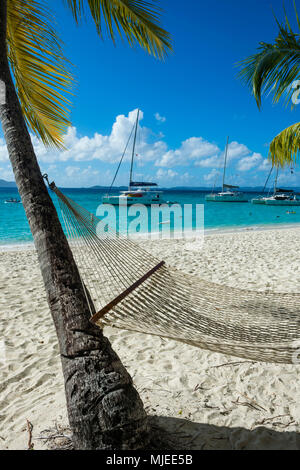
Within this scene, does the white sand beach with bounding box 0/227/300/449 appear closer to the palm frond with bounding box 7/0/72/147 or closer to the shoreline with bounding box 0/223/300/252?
the palm frond with bounding box 7/0/72/147

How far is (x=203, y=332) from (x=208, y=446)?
462 millimetres

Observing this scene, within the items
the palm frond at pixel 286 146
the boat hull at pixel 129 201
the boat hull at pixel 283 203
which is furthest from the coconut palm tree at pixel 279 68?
the boat hull at pixel 283 203

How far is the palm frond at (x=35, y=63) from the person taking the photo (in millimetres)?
1918

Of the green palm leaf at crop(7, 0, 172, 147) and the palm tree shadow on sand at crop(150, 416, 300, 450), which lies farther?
the green palm leaf at crop(7, 0, 172, 147)

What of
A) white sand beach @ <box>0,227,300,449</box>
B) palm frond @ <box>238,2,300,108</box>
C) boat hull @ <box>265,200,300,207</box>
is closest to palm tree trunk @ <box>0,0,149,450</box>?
white sand beach @ <box>0,227,300,449</box>

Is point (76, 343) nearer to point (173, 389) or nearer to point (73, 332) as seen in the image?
point (73, 332)

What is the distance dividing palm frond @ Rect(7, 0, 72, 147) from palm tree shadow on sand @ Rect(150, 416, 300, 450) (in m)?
2.15

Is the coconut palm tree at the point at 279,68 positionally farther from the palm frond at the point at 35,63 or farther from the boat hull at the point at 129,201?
the boat hull at the point at 129,201

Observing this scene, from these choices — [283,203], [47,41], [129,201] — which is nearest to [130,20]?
[47,41]

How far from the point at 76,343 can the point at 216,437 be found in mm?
833

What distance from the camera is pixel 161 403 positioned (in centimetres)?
157

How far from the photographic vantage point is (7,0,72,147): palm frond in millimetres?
1918

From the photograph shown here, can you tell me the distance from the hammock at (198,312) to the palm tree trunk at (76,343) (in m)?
0.08

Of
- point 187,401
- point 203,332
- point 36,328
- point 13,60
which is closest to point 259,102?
point 13,60
